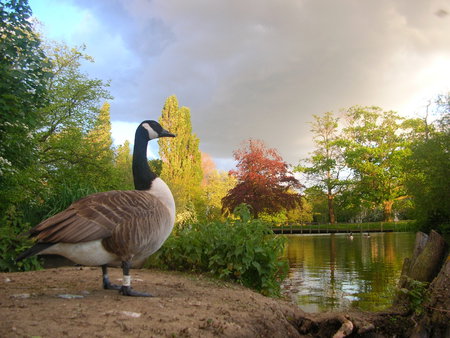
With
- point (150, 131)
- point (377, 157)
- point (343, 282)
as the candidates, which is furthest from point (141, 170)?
point (377, 157)

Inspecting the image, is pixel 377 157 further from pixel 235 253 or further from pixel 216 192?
pixel 235 253

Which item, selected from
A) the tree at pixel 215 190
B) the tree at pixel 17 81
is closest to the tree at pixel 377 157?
the tree at pixel 215 190

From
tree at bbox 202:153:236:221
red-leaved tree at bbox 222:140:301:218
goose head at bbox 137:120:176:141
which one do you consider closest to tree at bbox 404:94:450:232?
red-leaved tree at bbox 222:140:301:218

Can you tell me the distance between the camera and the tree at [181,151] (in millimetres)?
43938

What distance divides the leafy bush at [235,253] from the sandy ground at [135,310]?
55cm

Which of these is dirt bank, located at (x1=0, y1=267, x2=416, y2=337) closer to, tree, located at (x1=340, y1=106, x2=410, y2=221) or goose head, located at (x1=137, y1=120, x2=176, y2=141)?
goose head, located at (x1=137, y1=120, x2=176, y2=141)

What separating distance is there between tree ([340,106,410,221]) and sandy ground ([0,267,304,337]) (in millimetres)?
50449

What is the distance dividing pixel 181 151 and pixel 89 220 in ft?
136

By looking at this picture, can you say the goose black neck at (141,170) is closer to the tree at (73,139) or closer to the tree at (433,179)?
the tree at (73,139)

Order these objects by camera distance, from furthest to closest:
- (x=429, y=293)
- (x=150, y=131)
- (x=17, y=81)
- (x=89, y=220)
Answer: (x=17, y=81) → (x=429, y=293) → (x=150, y=131) → (x=89, y=220)

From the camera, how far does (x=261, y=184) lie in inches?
1433

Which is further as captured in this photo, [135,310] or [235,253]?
[235,253]

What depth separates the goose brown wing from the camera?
438cm

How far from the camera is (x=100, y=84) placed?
24.2m
